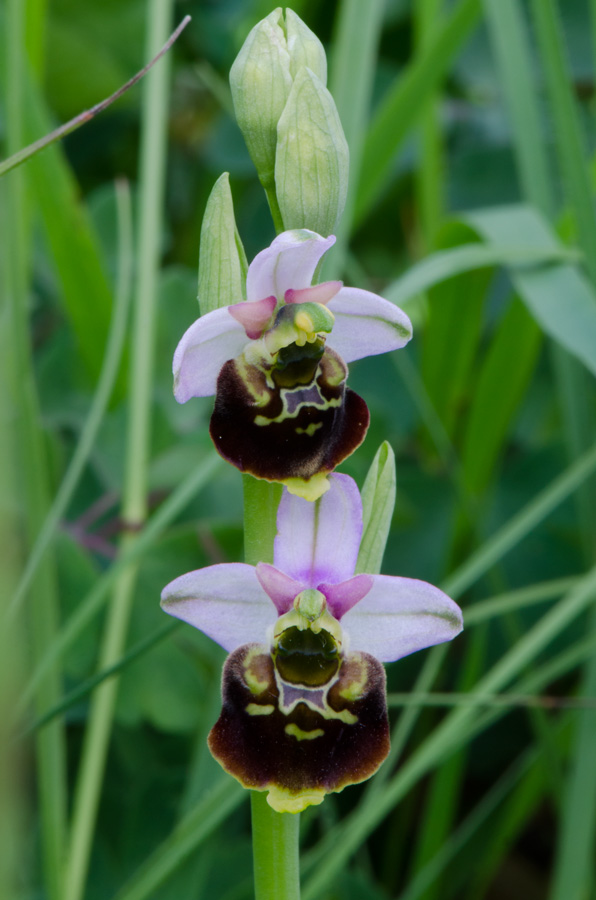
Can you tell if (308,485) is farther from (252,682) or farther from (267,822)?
(267,822)

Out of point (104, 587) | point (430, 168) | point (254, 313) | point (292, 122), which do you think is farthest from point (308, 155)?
point (430, 168)

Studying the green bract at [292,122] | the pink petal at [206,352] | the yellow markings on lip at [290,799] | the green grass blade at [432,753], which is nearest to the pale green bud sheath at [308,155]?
the green bract at [292,122]

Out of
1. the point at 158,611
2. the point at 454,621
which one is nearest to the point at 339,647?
the point at 454,621

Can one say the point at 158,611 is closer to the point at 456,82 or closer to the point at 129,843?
the point at 129,843

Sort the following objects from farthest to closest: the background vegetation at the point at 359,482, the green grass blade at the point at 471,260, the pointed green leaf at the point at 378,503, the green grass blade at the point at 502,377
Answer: the green grass blade at the point at 502,377 < the green grass blade at the point at 471,260 < the background vegetation at the point at 359,482 < the pointed green leaf at the point at 378,503

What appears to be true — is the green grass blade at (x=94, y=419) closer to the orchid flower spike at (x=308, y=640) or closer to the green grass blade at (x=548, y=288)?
the orchid flower spike at (x=308, y=640)

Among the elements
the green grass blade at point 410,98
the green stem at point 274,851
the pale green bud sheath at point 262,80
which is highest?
the green grass blade at point 410,98
